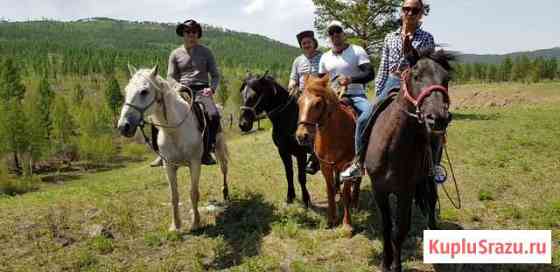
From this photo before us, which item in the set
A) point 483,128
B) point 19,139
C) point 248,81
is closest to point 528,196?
point 248,81

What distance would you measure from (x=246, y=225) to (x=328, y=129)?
8.68ft

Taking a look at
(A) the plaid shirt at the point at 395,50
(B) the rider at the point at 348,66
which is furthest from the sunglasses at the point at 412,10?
(B) the rider at the point at 348,66

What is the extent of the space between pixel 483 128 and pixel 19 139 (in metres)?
50.2

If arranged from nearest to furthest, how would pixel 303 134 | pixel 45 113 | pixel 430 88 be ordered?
pixel 430 88
pixel 303 134
pixel 45 113

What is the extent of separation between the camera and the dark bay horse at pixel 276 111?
24.9 ft

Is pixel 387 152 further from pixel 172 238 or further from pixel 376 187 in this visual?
pixel 172 238

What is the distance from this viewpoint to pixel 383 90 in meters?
5.70

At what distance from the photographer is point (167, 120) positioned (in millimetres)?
6906

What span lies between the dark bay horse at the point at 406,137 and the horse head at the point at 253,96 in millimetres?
3006

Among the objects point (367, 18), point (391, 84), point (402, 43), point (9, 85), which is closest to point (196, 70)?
point (391, 84)

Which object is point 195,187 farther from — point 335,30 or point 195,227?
point 335,30

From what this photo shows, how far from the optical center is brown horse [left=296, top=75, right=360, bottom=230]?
5922mm

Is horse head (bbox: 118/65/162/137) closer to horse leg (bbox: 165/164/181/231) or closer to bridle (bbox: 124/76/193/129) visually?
bridle (bbox: 124/76/193/129)

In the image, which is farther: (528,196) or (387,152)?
(528,196)
